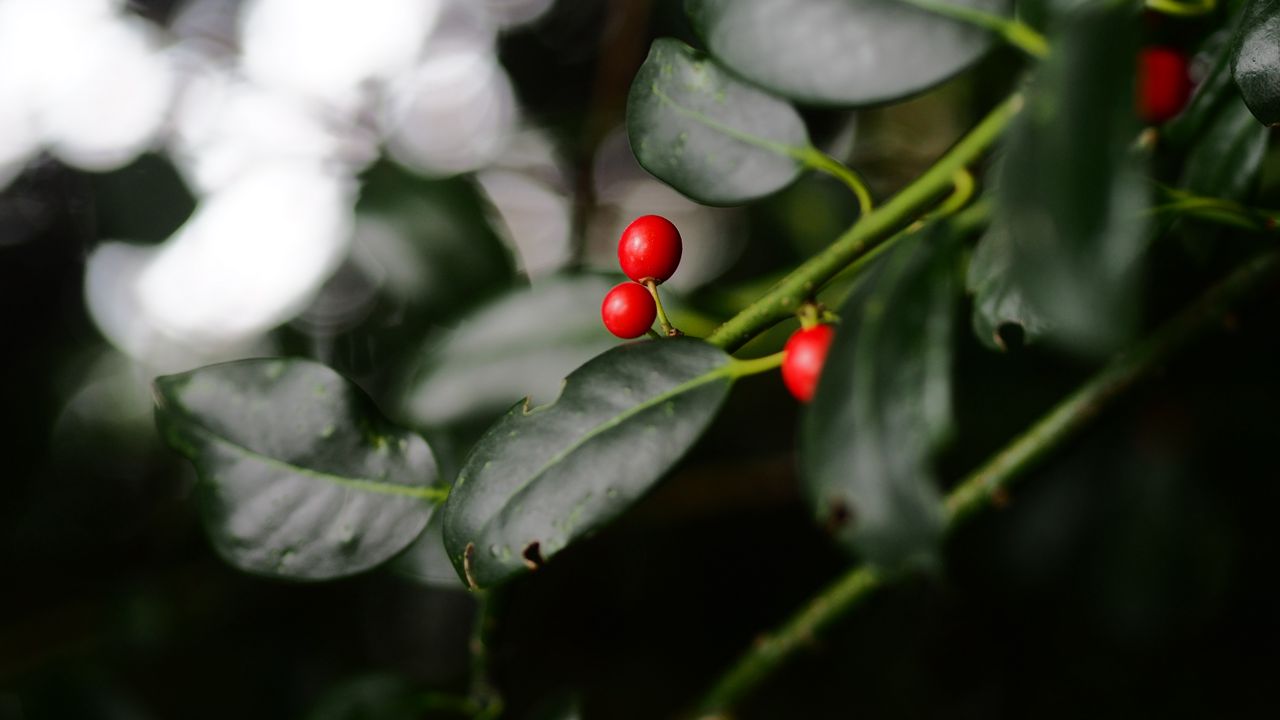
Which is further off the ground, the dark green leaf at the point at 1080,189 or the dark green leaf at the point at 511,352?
the dark green leaf at the point at 1080,189

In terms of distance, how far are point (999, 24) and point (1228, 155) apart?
0.20 meters

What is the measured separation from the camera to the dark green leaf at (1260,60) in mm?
378

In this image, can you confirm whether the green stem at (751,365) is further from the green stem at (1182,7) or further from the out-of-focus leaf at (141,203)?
the out-of-focus leaf at (141,203)

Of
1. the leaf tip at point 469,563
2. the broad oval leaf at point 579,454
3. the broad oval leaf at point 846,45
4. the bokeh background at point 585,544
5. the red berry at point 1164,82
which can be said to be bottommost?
the bokeh background at point 585,544

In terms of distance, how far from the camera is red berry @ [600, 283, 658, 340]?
0.46 metres

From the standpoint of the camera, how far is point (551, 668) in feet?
5.01

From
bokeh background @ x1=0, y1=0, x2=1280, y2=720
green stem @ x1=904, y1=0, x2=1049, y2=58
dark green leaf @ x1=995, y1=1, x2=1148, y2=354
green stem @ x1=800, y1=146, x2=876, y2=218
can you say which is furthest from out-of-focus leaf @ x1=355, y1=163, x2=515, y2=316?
dark green leaf @ x1=995, y1=1, x2=1148, y2=354

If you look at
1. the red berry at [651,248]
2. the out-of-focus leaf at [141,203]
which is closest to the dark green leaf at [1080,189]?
the red berry at [651,248]

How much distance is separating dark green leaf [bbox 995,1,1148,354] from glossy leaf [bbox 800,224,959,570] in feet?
0.21

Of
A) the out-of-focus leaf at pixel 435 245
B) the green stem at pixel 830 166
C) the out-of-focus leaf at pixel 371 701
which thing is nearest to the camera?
the green stem at pixel 830 166

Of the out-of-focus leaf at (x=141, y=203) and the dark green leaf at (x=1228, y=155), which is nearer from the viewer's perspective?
the dark green leaf at (x=1228, y=155)

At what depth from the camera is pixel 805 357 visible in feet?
1.32

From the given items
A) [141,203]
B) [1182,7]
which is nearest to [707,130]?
[1182,7]

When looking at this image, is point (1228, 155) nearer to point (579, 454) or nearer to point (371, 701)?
point (579, 454)
